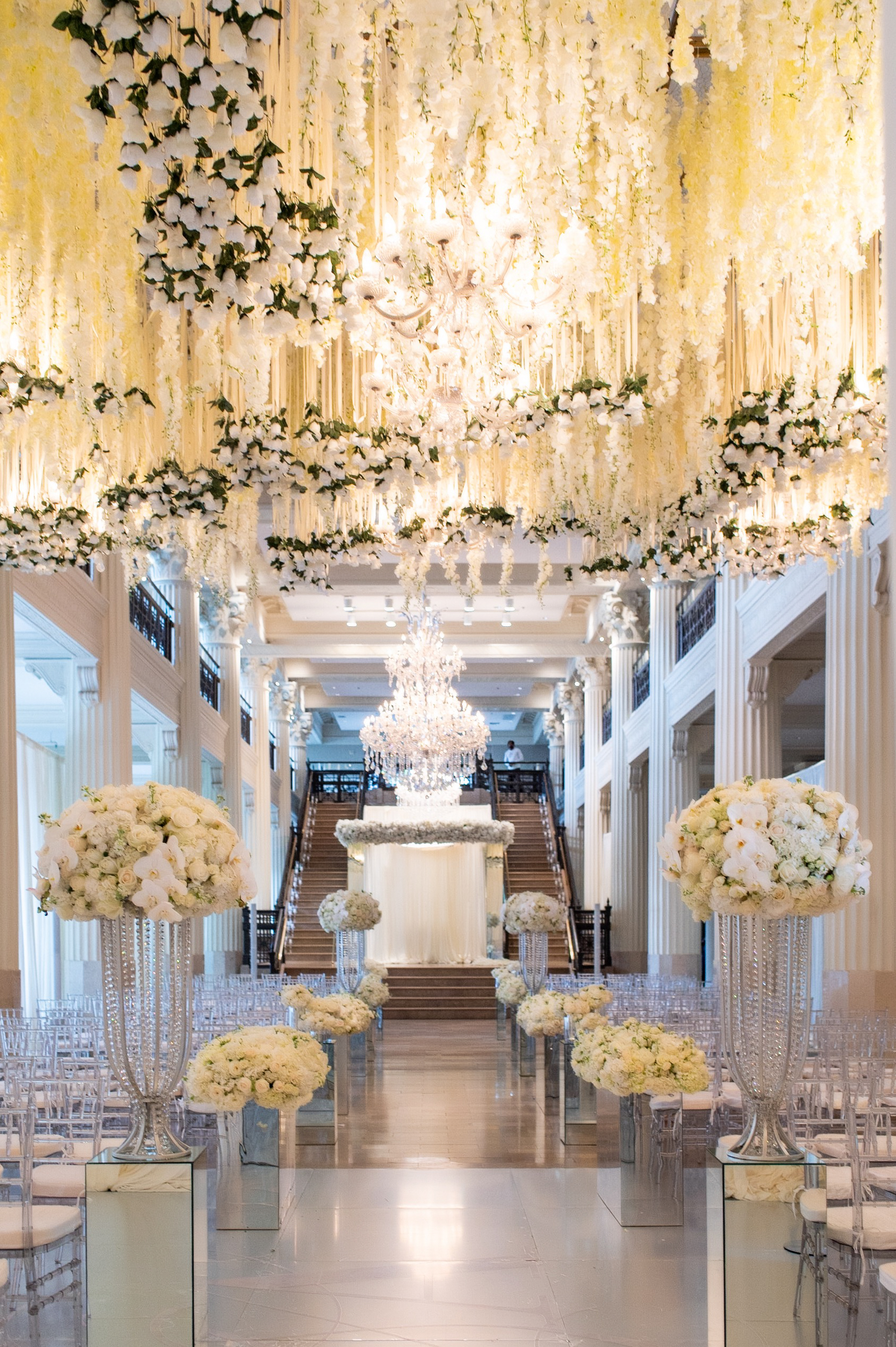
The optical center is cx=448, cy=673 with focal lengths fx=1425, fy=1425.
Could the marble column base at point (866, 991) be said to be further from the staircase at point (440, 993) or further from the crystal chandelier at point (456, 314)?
the staircase at point (440, 993)

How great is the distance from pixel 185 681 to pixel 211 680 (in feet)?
11.1

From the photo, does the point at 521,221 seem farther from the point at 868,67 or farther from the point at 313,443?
the point at 313,443

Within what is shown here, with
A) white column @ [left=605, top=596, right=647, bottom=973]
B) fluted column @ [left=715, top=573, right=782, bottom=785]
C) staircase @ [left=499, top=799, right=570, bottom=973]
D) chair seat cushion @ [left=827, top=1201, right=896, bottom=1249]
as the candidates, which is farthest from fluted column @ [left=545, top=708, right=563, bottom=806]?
chair seat cushion @ [left=827, top=1201, right=896, bottom=1249]

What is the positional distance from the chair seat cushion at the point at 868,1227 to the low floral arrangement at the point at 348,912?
12676mm

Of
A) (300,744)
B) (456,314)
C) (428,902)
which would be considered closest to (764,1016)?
(456,314)

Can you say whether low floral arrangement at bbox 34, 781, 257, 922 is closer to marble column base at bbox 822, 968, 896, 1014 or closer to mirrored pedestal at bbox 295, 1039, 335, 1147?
mirrored pedestal at bbox 295, 1039, 335, 1147

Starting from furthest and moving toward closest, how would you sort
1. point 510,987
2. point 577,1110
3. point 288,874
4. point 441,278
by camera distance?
point 288,874 < point 510,987 < point 577,1110 < point 441,278

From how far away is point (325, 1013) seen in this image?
1089cm

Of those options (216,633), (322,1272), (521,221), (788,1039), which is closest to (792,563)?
(521,221)

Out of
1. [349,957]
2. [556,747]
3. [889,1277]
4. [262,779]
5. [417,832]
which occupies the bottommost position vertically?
[349,957]

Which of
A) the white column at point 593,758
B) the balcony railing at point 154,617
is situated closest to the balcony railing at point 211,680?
the balcony railing at point 154,617

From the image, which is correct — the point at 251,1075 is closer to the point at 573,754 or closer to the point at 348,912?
the point at 348,912

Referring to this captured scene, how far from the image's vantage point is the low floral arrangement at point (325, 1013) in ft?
34.9

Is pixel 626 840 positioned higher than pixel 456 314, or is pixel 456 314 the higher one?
pixel 456 314
